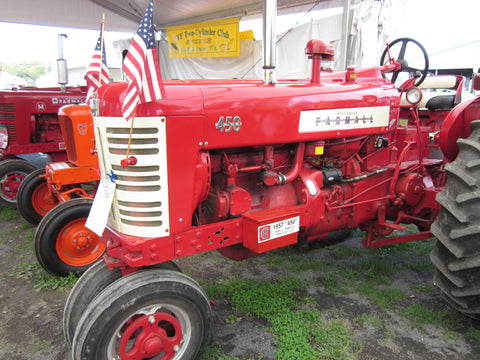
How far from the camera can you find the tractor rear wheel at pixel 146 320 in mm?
1846

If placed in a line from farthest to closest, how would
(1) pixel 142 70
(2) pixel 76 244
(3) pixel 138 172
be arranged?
(2) pixel 76 244 → (3) pixel 138 172 → (1) pixel 142 70

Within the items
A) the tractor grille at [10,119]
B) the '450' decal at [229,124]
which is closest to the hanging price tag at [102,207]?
the '450' decal at [229,124]

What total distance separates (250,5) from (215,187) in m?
5.87

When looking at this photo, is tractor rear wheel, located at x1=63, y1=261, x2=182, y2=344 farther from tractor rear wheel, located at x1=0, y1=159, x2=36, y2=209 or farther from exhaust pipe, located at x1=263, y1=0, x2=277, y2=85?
tractor rear wheel, located at x1=0, y1=159, x2=36, y2=209

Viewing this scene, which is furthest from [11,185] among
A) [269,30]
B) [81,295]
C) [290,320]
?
[269,30]

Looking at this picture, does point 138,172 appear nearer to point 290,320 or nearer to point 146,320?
point 146,320

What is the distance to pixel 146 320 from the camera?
1.98m

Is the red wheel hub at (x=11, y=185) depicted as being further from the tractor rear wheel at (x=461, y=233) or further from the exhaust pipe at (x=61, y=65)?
the tractor rear wheel at (x=461, y=233)

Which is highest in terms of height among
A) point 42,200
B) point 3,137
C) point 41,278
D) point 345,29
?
point 345,29

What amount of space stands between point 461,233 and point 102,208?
2.10 m

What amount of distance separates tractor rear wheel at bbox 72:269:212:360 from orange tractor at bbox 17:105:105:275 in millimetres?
1751

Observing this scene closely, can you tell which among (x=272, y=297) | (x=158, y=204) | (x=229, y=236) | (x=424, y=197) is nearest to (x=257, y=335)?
(x=272, y=297)

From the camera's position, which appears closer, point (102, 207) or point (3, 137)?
point (102, 207)

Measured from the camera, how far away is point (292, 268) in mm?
3547
